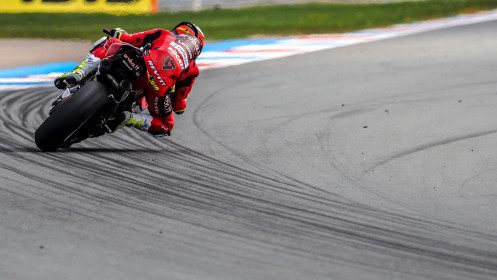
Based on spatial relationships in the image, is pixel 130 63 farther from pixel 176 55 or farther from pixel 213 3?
pixel 213 3

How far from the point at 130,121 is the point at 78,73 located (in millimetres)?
602

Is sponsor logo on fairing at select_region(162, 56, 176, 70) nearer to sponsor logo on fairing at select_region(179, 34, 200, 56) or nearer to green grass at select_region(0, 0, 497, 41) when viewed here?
sponsor logo on fairing at select_region(179, 34, 200, 56)

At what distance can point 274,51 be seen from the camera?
13758mm

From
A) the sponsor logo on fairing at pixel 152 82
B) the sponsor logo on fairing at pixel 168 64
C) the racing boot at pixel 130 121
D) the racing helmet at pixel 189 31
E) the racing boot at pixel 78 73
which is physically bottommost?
the racing boot at pixel 130 121

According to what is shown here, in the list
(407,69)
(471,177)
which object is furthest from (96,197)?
(407,69)

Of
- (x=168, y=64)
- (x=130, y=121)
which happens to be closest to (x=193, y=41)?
(x=168, y=64)

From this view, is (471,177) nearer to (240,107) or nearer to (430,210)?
(430,210)

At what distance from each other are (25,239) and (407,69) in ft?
26.2

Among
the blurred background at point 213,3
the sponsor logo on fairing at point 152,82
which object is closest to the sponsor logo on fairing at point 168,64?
the sponsor logo on fairing at point 152,82

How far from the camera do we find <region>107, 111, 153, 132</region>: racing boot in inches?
280

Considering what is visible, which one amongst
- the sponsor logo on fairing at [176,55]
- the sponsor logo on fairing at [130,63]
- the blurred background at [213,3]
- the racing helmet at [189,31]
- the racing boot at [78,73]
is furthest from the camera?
the blurred background at [213,3]

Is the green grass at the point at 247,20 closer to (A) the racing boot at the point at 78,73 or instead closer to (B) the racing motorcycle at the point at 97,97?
(A) the racing boot at the point at 78,73

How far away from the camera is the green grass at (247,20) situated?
15773 millimetres

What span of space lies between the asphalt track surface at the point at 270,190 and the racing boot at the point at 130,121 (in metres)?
0.20
